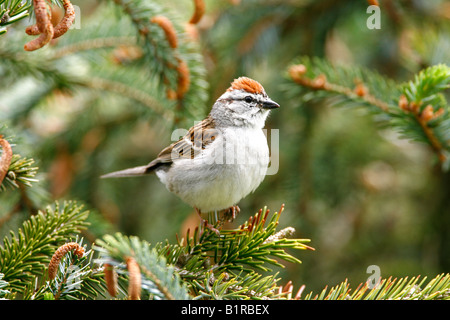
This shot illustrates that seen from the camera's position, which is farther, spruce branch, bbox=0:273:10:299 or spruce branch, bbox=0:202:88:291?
spruce branch, bbox=0:202:88:291

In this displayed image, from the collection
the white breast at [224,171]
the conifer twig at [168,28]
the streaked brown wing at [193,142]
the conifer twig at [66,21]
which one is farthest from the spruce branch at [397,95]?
the conifer twig at [66,21]

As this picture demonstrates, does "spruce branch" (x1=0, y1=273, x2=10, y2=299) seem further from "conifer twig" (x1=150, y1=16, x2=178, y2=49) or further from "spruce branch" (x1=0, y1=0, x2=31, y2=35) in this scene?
"conifer twig" (x1=150, y1=16, x2=178, y2=49)

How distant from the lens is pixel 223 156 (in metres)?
→ 2.59

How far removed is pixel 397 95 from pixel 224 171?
3.20 feet

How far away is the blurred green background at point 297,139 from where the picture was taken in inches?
122

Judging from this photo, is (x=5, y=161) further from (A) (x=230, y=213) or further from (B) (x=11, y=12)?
(A) (x=230, y=213)

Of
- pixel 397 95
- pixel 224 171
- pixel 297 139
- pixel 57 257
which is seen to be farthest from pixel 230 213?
pixel 57 257

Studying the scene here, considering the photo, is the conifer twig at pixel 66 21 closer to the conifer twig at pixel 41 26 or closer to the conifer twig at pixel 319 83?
the conifer twig at pixel 41 26

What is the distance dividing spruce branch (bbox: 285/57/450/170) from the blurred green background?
444mm

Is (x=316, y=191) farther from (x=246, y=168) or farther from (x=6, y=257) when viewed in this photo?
(x=6, y=257)

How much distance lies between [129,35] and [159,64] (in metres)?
0.46

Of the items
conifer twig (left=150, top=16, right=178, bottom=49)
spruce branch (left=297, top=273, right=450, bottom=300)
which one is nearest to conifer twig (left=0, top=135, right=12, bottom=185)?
conifer twig (left=150, top=16, right=178, bottom=49)

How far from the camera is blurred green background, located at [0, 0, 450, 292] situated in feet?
10.2
